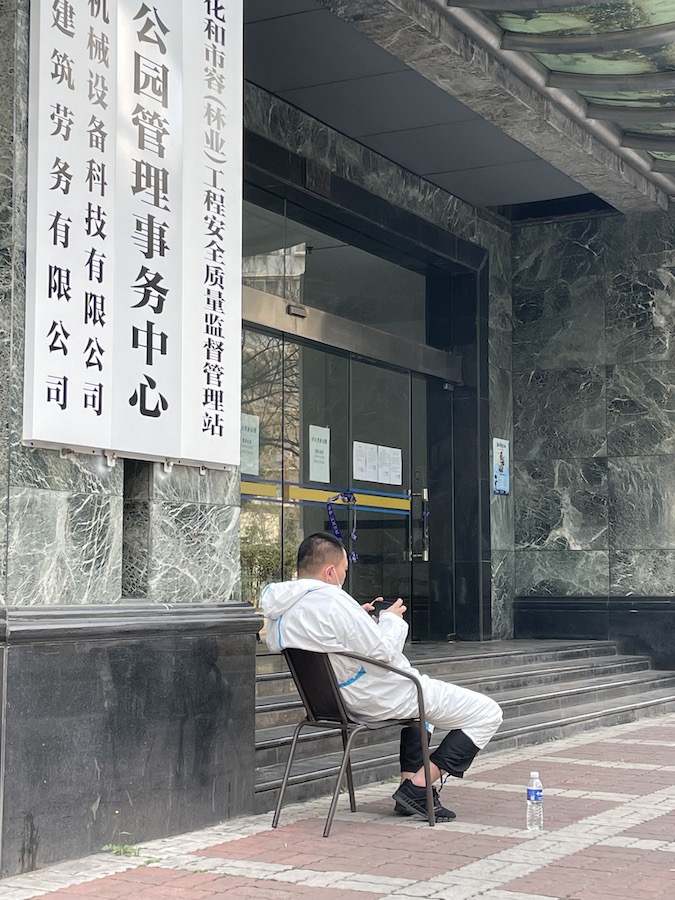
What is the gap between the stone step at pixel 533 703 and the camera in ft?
22.6

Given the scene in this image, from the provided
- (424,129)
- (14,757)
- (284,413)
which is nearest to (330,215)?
(424,129)

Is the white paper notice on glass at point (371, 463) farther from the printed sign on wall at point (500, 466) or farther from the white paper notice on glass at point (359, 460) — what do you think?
the printed sign on wall at point (500, 466)

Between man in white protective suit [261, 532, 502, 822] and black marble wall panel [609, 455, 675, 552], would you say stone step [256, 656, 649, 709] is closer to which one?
black marble wall panel [609, 455, 675, 552]

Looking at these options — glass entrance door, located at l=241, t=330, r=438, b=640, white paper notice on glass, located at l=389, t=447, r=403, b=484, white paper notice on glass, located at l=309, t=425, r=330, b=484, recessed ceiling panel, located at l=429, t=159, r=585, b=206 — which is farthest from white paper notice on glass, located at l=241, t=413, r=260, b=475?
recessed ceiling panel, located at l=429, t=159, r=585, b=206

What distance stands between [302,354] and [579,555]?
161 inches

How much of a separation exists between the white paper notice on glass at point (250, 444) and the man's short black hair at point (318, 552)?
4.19 meters

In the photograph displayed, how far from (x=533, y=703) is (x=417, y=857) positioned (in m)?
4.77

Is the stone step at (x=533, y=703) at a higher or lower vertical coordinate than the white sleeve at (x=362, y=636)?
lower

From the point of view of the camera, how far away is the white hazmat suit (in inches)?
222

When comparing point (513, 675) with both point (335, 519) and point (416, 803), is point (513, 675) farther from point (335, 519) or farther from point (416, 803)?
point (416, 803)

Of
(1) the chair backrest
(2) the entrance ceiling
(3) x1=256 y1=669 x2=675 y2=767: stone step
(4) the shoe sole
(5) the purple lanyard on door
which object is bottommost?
(4) the shoe sole

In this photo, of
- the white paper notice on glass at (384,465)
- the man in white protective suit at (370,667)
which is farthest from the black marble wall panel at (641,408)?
the man in white protective suit at (370,667)

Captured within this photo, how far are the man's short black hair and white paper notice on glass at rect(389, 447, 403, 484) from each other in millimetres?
6463

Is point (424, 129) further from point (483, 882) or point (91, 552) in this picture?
point (483, 882)
